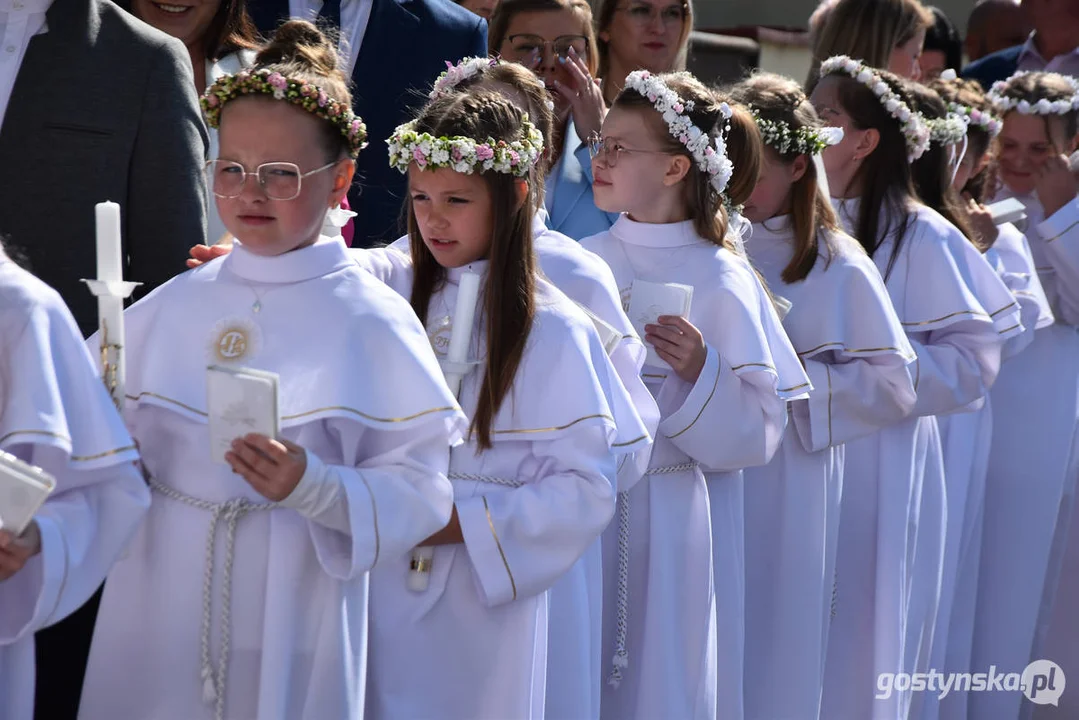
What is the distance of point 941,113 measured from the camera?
19.7ft

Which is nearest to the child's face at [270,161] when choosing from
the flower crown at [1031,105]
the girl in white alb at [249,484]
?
the girl in white alb at [249,484]

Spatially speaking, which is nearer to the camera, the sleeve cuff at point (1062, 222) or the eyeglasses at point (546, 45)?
the eyeglasses at point (546, 45)

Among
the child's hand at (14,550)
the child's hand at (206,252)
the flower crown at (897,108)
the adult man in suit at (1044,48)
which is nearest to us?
the child's hand at (14,550)

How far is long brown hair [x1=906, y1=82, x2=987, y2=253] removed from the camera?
5.98 meters

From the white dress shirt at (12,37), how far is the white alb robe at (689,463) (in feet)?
5.97

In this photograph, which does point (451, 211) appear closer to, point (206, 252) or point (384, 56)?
point (206, 252)

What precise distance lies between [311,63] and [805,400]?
2.15 m

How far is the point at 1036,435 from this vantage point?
6727 mm

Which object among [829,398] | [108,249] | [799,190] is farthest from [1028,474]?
[108,249]

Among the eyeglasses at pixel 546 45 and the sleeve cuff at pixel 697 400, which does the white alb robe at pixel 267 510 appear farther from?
the eyeglasses at pixel 546 45

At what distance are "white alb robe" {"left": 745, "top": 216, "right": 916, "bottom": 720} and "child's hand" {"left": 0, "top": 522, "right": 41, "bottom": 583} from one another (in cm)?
285

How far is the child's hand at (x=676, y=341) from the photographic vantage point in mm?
4340

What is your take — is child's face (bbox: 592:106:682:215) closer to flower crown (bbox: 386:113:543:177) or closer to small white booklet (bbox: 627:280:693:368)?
small white booklet (bbox: 627:280:693:368)

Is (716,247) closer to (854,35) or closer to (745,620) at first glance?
(745,620)
